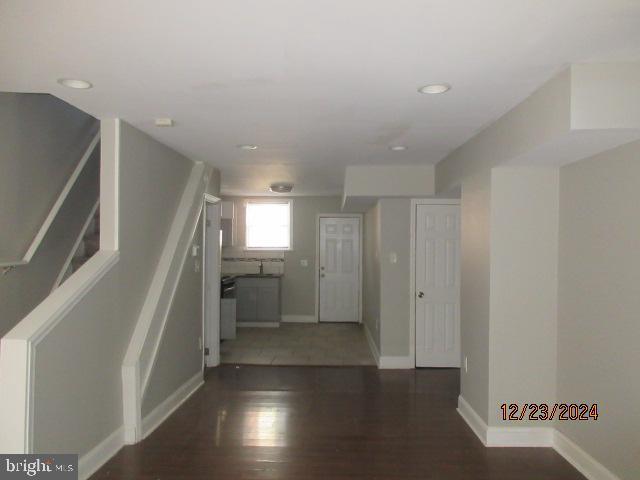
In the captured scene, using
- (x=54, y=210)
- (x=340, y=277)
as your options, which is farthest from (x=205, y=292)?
(x=340, y=277)

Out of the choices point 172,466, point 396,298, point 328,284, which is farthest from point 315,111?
point 328,284

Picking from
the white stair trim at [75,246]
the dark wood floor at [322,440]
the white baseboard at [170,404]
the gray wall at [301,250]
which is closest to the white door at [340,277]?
the gray wall at [301,250]

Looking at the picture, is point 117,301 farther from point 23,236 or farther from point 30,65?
point 30,65

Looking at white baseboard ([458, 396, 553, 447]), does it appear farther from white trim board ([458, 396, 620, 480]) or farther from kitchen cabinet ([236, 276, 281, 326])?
kitchen cabinet ([236, 276, 281, 326])

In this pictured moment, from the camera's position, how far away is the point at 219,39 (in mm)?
2059

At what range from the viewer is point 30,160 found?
153 inches

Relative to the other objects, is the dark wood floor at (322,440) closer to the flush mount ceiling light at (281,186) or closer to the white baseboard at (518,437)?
the white baseboard at (518,437)

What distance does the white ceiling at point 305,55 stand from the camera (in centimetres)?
183

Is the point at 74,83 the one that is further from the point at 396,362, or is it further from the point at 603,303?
the point at 396,362

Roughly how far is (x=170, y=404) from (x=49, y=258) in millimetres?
1711

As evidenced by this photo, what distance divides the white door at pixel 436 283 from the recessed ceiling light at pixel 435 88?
3265 mm

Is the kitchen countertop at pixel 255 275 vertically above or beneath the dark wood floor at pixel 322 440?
above

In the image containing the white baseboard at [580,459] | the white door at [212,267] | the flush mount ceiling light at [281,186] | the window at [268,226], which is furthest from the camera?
the window at [268,226]

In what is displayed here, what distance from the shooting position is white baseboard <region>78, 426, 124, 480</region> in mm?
2908
